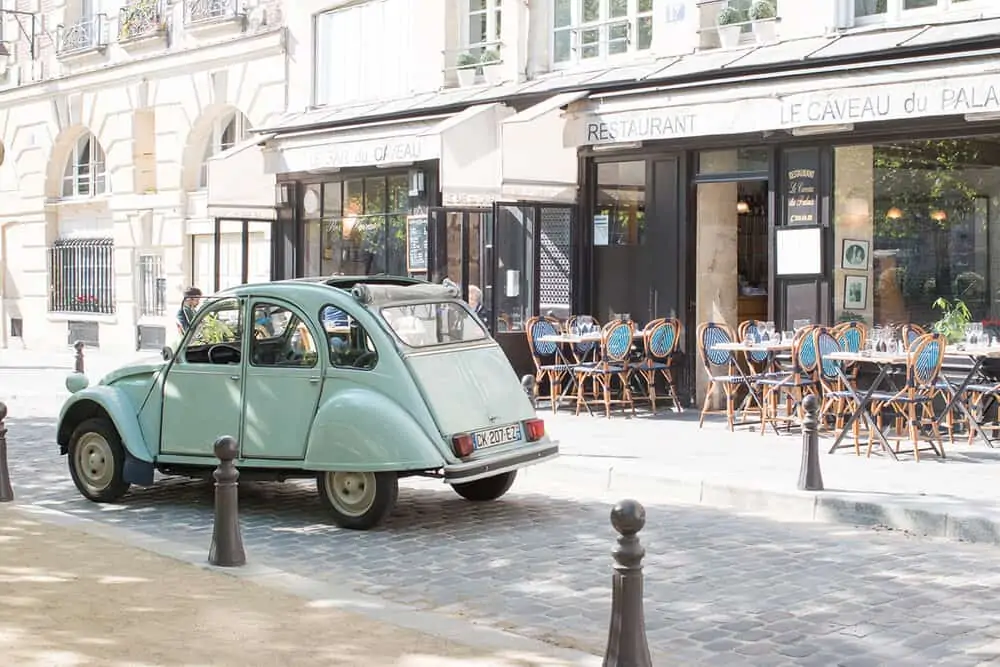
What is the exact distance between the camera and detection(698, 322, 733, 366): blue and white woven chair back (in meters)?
13.4

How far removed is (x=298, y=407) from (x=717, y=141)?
7310mm

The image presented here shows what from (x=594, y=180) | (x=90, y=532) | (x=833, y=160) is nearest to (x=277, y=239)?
(x=594, y=180)

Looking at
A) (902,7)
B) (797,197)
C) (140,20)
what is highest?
(140,20)

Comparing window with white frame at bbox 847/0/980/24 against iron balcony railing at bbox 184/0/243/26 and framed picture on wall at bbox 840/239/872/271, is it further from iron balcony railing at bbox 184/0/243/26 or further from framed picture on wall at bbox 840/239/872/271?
iron balcony railing at bbox 184/0/243/26

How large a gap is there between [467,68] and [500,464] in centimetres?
1075

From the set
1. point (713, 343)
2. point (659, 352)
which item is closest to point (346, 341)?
point (713, 343)

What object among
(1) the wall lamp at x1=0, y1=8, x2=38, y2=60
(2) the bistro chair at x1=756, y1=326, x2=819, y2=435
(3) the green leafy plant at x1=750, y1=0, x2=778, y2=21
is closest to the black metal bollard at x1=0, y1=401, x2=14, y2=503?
(2) the bistro chair at x1=756, y1=326, x2=819, y2=435

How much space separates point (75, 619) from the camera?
5820 mm

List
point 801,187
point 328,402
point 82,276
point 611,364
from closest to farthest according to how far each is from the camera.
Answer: point 328,402
point 801,187
point 611,364
point 82,276

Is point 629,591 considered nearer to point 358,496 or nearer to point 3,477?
point 358,496

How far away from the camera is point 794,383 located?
12.4m

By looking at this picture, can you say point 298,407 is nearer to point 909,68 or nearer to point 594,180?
point 909,68

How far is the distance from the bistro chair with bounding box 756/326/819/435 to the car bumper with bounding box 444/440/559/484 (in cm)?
414

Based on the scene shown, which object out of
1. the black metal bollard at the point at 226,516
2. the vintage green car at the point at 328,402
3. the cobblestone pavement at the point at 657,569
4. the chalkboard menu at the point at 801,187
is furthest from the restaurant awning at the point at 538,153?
the black metal bollard at the point at 226,516
